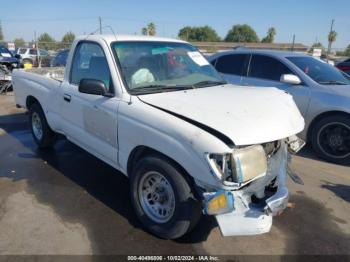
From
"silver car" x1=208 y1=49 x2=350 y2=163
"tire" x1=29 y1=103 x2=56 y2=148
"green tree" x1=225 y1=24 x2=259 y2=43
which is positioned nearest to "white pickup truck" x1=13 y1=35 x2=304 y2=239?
"tire" x1=29 y1=103 x2=56 y2=148

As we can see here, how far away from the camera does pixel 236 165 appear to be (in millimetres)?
2674

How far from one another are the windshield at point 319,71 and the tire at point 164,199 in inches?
160

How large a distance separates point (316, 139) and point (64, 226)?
14.2 ft

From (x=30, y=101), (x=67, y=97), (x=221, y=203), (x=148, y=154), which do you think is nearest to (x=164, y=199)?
(x=148, y=154)

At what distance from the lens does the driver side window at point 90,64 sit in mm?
3922

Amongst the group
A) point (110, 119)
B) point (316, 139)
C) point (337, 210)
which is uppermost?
point (110, 119)

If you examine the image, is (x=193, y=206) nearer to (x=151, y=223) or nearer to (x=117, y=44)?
(x=151, y=223)

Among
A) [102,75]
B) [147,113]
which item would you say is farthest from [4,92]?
[147,113]

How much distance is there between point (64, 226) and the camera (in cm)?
356

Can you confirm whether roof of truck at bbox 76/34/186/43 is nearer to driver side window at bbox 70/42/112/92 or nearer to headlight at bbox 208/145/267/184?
driver side window at bbox 70/42/112/92

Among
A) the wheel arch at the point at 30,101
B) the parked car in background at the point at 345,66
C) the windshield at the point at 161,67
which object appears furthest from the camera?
the parked car in background at the point at 345,66

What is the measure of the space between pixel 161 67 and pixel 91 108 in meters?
0.96

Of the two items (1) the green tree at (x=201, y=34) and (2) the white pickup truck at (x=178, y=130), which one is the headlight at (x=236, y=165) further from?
(1) the green tree at (x=201, y=34)

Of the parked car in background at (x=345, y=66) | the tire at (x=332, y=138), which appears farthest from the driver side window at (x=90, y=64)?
the parked car in background at (x=345, y=66)
